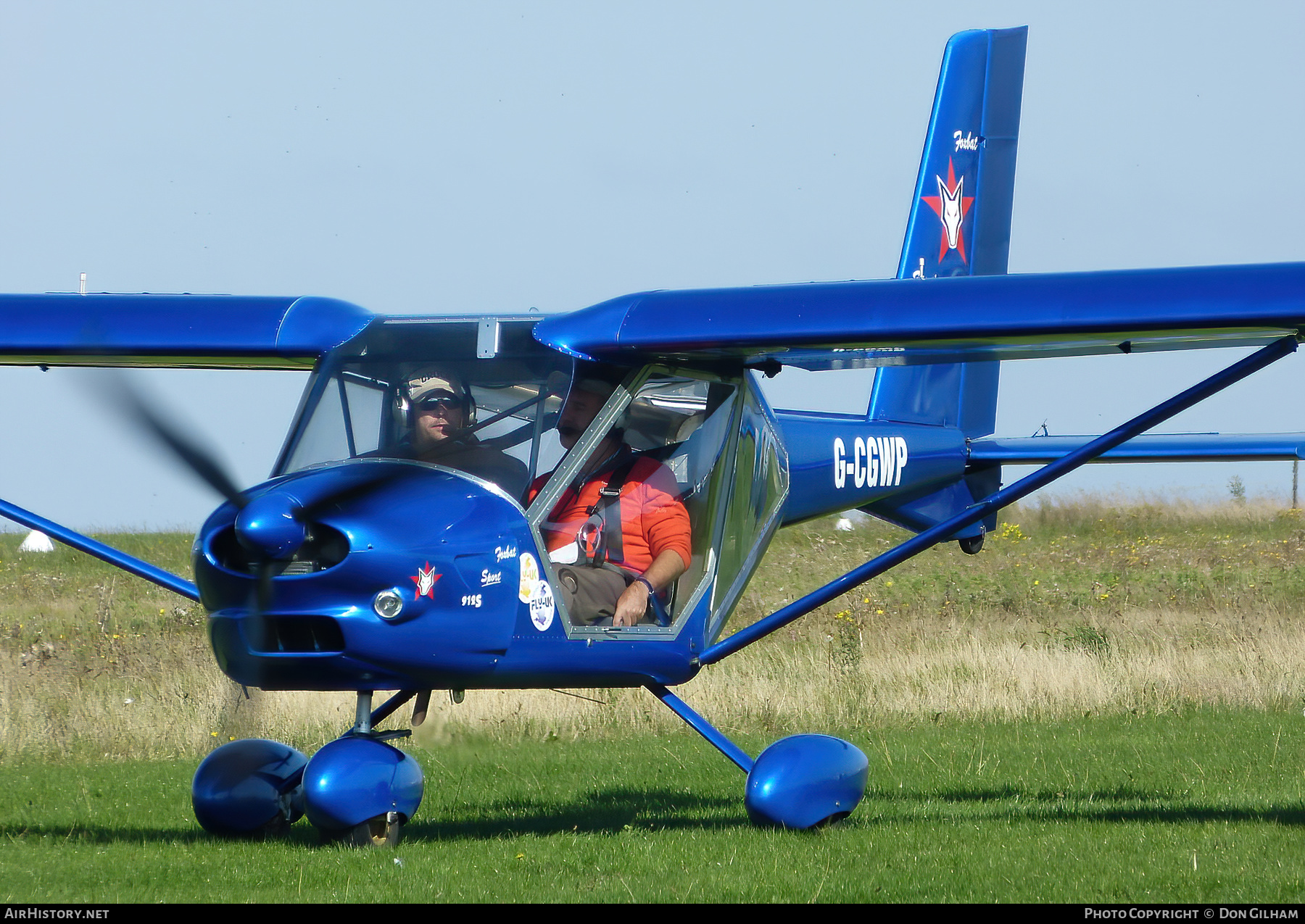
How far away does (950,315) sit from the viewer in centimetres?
597

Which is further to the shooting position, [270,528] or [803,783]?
[803,783]

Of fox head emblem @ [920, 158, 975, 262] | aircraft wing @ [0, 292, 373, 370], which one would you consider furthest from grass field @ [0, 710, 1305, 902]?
fox head emblem @ [920, 158, 975, 262]

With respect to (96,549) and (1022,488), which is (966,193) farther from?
(96,549)

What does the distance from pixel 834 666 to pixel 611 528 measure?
21.2ft

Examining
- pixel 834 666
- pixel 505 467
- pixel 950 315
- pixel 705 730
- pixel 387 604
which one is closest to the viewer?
pixel 387 604

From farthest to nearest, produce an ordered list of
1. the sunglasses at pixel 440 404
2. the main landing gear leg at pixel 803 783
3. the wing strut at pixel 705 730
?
the wing strut at pixel 705 730, the main landing gear leg at pixel 803 783, the sunglasses at pixel 440 404

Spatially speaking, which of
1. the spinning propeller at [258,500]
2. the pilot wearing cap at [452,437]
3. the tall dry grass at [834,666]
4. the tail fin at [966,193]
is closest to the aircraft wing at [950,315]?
the pilot wearing cap at [452,437]

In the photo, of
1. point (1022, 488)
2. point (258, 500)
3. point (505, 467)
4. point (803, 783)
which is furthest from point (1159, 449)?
point (258, 500)

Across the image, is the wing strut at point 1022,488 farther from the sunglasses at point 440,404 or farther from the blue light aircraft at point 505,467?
the sunglasses at point 440,404

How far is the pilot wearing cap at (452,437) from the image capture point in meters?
5.59

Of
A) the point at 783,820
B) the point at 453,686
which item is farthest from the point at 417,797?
the point at 783,820

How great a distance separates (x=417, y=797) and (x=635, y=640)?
44.6 inches

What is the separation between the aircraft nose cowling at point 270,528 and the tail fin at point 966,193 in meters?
5.61
